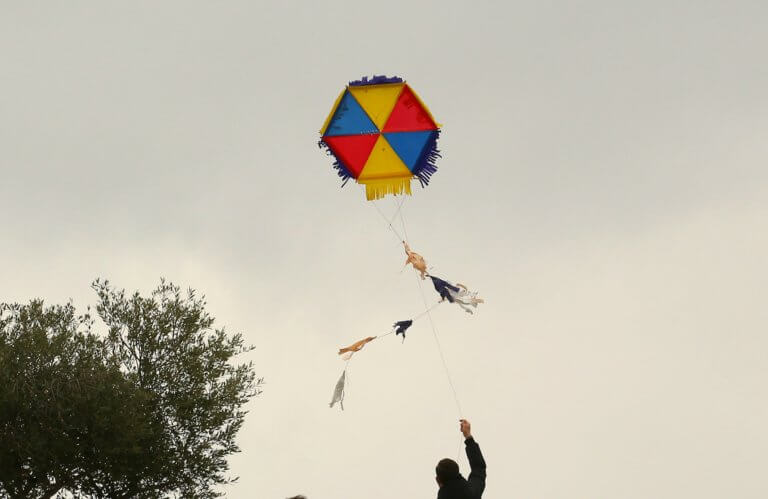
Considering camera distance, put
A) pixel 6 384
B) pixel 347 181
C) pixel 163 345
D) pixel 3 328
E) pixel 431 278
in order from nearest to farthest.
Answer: pixel 431 278, pixel 347 181, pixel 6 384, pixel 3 328, pixel 163 345

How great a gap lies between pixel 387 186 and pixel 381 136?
977 mm

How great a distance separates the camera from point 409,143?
17891 mm

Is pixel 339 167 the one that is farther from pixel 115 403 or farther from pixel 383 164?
pixel 115 403

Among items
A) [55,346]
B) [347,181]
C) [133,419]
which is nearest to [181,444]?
[133,419]

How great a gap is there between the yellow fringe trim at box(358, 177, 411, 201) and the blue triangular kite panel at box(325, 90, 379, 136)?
40.0 inches

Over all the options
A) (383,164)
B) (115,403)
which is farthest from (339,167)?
(115,403)

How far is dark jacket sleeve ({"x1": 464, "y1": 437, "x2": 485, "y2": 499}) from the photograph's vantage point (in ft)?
25.4

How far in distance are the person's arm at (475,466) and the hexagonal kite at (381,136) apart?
30.8 ft

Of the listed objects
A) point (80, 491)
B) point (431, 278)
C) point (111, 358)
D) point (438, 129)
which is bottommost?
point (431, 278)

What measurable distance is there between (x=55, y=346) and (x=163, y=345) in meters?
3.09

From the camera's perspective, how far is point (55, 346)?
24.3 metres

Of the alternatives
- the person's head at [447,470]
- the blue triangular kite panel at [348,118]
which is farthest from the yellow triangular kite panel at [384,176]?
the person's head at [447,470]

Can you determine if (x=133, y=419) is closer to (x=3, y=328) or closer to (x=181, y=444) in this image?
(x=181, y=444)

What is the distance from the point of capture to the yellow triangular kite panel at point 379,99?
58.2 feet
